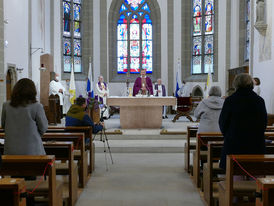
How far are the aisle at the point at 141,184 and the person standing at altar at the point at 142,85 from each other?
4.30 meters

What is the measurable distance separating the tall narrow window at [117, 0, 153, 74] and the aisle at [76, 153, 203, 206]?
11.1 metres

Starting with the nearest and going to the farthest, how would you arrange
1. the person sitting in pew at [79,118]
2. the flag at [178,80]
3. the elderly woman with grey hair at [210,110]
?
the elderly woman with grey hair at [210,110]
the person sitting in pew at [79,118]
the flag at [178,80]

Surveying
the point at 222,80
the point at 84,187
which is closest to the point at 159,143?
the point at 84,187

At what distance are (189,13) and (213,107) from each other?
1289cm

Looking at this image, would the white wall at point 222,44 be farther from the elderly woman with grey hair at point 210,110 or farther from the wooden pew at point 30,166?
the wooden pew at point 30,166

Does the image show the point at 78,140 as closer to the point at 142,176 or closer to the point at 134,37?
the point at 142,176

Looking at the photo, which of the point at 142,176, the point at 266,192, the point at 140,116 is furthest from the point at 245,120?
the point at 140,116

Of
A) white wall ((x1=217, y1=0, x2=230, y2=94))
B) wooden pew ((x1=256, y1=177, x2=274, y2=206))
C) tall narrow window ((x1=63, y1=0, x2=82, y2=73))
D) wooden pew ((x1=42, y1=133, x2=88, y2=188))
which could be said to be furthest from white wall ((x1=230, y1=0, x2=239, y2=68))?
wooden pew ((x1=256, y1=177, x2=274, y2=206))

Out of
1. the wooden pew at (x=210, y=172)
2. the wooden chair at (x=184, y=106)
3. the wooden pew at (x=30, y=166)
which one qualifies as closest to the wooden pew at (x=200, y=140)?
the wooden pew at (x=210, y=172)

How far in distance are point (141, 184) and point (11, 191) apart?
350 cm

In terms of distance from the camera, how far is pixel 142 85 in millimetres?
12039

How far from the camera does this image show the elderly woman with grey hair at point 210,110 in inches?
220

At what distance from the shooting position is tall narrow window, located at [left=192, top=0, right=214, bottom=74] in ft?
57.2

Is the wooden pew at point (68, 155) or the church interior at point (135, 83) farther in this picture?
the church interior at point (135, 83)
